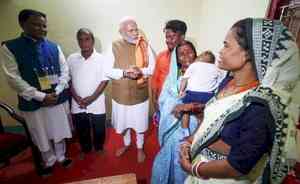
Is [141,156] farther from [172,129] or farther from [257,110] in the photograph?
[257,110]

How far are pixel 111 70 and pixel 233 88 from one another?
5.19 feet

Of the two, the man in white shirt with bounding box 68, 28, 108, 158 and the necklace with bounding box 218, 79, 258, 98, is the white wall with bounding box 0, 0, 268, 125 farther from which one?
the necklace with bounding box 218, 79, 258, 98

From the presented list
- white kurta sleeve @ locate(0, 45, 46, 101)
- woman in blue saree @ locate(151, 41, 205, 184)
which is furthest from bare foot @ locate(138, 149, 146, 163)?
white kurta sleeve @ locate(0, 45, 46, 101)

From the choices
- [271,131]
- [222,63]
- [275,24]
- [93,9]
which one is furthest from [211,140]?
[93,9]

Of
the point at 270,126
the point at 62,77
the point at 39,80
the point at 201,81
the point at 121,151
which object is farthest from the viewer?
the point at 121,151

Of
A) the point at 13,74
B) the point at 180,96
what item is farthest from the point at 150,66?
the point at 13,74

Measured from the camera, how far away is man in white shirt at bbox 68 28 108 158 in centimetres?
228

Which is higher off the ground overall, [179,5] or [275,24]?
[179,5]

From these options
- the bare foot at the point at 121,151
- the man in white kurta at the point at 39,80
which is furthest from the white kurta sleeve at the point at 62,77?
the bare foot at the point at 121,151

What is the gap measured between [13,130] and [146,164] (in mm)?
2258

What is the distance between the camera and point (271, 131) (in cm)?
79

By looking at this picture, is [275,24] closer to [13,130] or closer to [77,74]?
[77,74]

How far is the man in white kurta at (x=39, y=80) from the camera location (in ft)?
6.32

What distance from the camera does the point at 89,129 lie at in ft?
8.46
